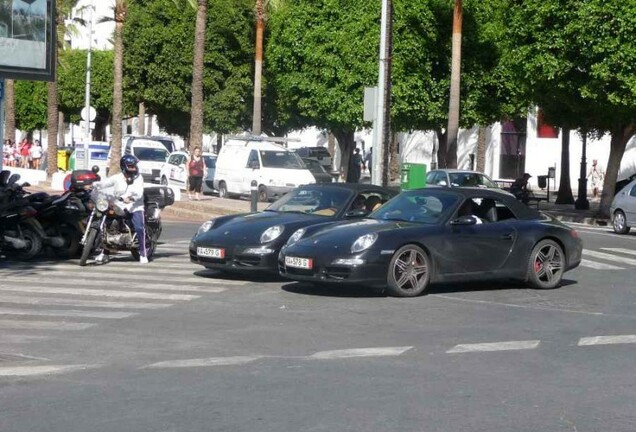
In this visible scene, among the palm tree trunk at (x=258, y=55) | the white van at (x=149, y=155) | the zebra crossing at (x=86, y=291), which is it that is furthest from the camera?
the palm tree trunk at (x=258, y=55)

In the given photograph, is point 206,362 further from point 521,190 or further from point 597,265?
point 521,190

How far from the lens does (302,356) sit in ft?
34.7

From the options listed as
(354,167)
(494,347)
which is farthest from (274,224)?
(354,167)

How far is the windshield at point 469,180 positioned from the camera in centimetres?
3328

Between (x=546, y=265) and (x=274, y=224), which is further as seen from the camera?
(x=274, y=224)

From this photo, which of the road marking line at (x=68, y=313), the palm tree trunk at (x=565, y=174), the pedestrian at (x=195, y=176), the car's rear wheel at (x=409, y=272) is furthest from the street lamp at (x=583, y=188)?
the road marking line at (x=68, y=313)

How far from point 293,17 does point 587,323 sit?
42.6m

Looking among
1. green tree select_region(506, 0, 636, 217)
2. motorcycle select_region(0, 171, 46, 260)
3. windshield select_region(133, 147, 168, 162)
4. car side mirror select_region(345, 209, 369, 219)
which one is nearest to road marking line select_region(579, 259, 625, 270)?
car side mirror select_region(345, 209, 369, 219)

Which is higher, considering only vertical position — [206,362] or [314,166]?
[314,166]

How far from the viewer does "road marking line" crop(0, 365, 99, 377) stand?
952cm

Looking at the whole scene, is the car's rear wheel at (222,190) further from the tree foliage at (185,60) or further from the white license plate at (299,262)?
the white license plate at (299,262)

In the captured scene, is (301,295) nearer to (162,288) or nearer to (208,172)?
(162,288)

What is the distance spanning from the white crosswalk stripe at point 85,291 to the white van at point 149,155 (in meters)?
29.5

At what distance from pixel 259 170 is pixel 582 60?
10870 mm
